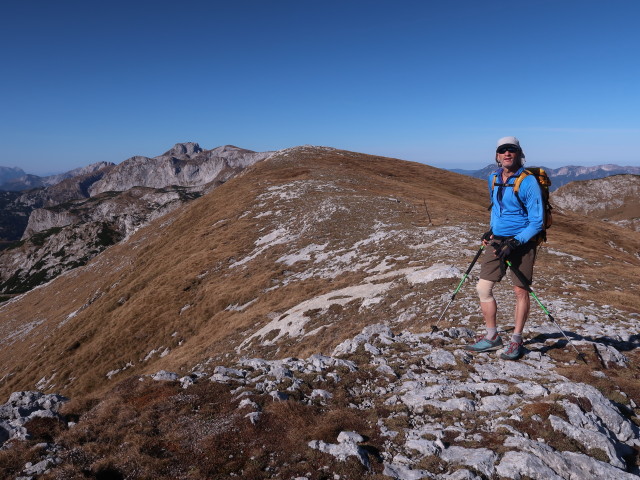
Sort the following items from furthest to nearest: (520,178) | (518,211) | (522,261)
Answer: (522,261) → (518,211) → (520,178)

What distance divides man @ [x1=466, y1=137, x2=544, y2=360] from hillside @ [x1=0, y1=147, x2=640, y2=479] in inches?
71.0

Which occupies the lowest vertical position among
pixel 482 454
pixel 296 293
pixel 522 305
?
pixel 296 293

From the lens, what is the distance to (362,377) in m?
9.98

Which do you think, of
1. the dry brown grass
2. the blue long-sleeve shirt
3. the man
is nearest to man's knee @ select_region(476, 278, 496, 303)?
the man

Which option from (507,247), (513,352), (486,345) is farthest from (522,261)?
(486,345)

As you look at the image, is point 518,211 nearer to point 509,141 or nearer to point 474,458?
point 509,141

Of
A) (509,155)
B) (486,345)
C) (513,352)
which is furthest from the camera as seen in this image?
(486,345)

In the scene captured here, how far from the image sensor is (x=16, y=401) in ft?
30.8

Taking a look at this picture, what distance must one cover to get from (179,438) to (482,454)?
6.11 metres

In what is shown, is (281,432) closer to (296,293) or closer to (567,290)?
(567,290)

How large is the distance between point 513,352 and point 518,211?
4.08m

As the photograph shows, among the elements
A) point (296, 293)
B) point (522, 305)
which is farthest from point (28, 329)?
point (522, 305)

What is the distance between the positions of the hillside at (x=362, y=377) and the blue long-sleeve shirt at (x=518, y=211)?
146 inches

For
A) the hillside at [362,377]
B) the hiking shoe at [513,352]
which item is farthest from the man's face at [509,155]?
the hillside at [362,377]
